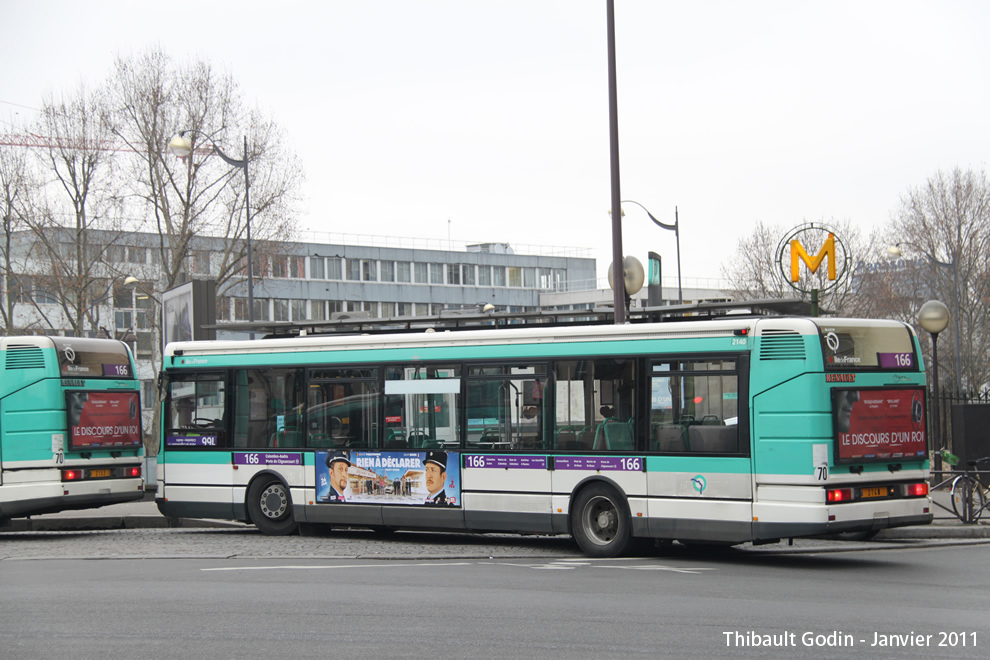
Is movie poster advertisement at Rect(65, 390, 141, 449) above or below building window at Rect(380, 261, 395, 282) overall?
below

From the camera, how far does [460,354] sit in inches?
588

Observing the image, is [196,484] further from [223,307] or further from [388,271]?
[388,271]

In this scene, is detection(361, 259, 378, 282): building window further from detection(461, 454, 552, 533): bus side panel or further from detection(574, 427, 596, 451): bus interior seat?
detection(574, 427, 596, 451): bus interior seat

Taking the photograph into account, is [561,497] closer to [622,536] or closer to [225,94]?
[622,536]

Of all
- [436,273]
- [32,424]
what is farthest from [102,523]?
[436,273]

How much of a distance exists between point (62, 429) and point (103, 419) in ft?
2.49

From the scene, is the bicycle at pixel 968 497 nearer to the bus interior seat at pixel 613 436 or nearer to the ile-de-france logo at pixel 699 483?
the ile-de-france logo at pixel 699 483

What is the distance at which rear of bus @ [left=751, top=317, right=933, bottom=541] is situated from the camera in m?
12.0

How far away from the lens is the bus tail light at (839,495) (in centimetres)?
1194

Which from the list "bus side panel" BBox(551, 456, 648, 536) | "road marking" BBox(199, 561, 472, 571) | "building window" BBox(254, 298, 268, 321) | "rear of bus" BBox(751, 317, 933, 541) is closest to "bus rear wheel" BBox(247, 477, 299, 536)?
"road marking" BBox(199, 561, 472, 571)

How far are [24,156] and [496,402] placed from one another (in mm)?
37739

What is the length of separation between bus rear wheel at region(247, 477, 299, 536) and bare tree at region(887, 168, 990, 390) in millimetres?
46199

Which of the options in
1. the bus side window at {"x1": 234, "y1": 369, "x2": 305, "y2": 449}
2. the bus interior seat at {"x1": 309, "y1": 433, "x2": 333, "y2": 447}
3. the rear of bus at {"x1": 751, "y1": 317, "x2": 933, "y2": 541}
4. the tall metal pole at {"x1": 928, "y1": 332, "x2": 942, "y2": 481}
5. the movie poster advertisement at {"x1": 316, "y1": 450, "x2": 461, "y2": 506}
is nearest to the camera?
the rear of bus at {"x1": 751, "y1": 317, "x2": 933, "y2": 541}

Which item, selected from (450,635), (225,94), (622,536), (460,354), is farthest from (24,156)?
(450,635)
